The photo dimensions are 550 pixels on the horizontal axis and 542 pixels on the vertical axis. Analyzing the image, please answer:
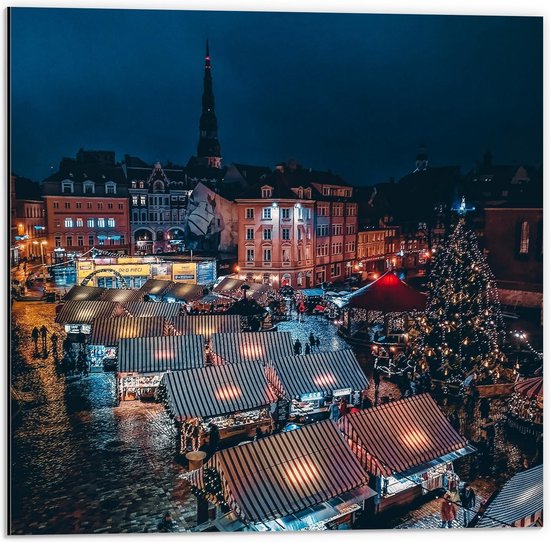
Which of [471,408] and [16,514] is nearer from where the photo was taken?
[16,514]

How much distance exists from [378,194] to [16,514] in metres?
37.2

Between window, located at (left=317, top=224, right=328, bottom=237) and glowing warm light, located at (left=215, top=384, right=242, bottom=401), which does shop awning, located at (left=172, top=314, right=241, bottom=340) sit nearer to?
glowing warm light, located at (left=215, top=384, right=242, bottom=401)

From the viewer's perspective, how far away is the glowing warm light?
34.7 feet

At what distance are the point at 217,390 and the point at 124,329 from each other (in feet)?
18.9

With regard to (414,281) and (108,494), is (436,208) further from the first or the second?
(108,494)

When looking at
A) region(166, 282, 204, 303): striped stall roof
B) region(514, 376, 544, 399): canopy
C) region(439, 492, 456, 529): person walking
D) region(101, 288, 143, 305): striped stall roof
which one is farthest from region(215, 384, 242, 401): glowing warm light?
region(166, 282, 204, 303): striped stall roof

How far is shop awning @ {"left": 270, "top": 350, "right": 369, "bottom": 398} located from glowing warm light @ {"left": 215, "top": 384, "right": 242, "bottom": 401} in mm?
1040

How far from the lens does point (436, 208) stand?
41.8 meters

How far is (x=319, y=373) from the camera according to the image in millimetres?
11797

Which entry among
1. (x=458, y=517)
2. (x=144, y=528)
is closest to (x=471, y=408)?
(x=458, y=517)

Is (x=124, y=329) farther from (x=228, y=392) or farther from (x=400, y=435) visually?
(x=400, y=435)

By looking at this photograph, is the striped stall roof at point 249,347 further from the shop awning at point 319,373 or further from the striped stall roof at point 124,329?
the striped stall roof at point 124,329

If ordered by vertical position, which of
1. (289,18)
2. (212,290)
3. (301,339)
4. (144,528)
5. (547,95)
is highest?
(289,18)

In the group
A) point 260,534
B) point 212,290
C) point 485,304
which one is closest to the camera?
point 260,534
